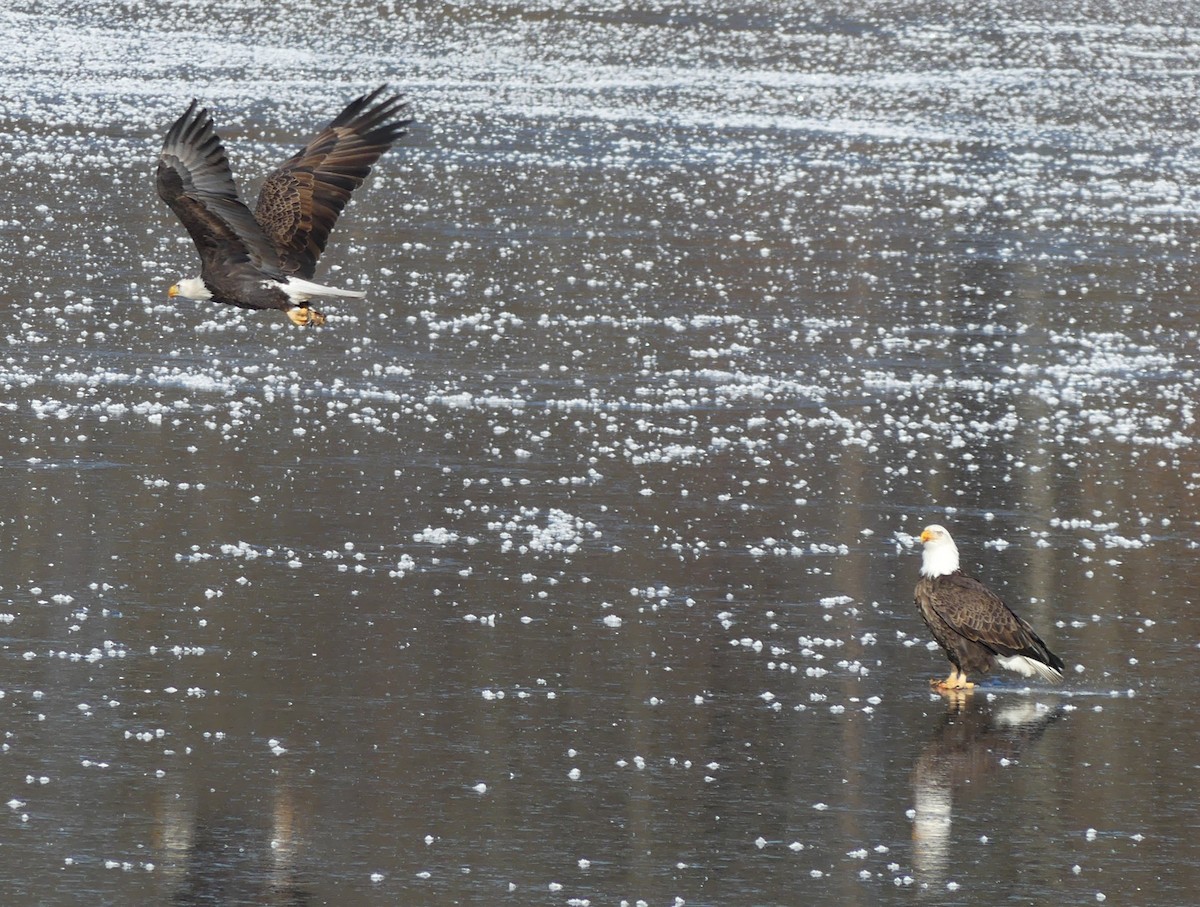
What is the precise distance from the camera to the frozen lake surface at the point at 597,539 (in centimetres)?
740

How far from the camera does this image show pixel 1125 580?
36.1 ft

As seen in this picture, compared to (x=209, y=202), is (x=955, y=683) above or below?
below

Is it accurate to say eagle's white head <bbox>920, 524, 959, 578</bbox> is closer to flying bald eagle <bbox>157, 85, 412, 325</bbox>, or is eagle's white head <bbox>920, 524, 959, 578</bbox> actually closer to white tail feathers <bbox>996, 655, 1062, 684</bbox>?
white tail feathers <bbox>996, 655, 1062, 684</bbox>

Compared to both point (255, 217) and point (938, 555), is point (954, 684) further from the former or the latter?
point (255, 217)

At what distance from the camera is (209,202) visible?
1104 centimetres

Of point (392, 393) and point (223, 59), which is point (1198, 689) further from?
point (223, 59)

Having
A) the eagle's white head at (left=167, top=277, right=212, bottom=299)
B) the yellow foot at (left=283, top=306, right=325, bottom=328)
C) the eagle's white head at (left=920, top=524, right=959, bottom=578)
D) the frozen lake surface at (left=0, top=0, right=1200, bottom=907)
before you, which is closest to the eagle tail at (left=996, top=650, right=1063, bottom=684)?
the frozen lake surface at (left=0, top=0, right=1200, bottom=907)

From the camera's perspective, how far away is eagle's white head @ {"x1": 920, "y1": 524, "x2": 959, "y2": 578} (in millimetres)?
9438

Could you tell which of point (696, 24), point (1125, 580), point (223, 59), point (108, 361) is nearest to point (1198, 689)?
point (1125, 580)

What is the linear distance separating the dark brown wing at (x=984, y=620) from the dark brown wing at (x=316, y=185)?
14.0 feet

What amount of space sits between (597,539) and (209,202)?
284 centimetres

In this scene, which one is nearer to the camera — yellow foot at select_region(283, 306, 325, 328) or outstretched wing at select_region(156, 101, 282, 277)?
outstretched wing at select_region(156, 101, 282, 277)

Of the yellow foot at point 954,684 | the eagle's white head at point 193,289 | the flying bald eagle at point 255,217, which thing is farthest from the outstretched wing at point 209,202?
the yellow foot at point 954,684

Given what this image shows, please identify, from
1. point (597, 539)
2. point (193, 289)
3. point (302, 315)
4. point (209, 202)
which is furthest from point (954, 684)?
point (193, 289)
